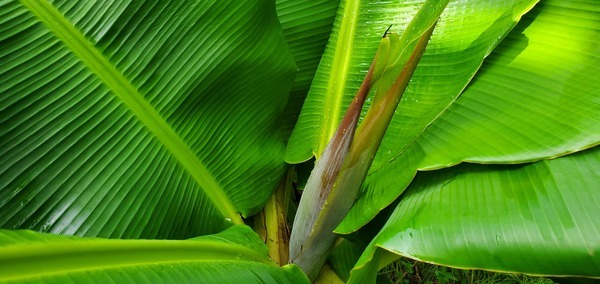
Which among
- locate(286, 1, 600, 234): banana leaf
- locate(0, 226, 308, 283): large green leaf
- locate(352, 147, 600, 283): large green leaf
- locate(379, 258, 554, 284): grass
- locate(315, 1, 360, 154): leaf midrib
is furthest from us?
locate(379, 258, 554, 284): grass

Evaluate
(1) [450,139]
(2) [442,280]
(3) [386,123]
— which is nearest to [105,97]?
(3) [386,123]

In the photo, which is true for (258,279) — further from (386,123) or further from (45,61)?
(45,61)

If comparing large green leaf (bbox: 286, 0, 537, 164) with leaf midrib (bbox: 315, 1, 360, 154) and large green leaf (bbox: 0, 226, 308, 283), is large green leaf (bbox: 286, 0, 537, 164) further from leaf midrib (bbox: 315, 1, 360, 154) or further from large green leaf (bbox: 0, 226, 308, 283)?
large green leaf (bbox: 0, 226, 308, 283)

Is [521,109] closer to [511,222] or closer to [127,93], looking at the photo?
[511,222]

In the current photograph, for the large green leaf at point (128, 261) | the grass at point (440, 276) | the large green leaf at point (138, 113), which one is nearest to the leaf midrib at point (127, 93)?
the large green leaf at point (138, 113)

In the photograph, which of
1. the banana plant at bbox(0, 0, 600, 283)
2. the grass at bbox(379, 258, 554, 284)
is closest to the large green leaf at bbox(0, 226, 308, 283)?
the banana plant at bbox(0, 0, 600, 283)
